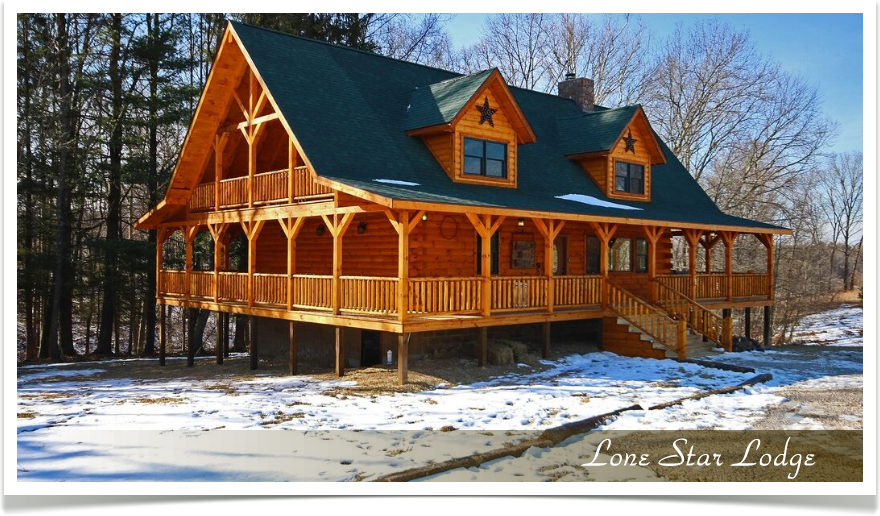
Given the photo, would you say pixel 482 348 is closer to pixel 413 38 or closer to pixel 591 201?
pixel 591 201

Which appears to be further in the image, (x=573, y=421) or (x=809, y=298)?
(x=809, y=298)

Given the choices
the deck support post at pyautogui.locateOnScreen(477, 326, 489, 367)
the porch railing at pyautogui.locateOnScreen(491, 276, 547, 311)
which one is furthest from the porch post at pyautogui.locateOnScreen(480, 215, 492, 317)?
the deck support post at pyautogui.locateOnScreen(477, 326, 489, 367)

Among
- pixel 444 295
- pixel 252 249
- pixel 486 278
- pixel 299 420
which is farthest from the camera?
pixel 252 249

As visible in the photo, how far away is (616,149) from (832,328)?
1063 inches

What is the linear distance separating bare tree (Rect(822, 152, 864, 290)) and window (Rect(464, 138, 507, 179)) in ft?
113

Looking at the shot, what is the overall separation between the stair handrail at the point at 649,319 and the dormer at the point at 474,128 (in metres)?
4.38

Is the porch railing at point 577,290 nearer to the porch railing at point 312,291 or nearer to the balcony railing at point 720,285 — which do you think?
the balcony railing at point 720,285

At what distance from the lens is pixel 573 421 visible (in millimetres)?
11336

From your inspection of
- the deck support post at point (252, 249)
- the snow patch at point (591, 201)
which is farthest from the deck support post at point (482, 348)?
the deck support post at point (252, 249)

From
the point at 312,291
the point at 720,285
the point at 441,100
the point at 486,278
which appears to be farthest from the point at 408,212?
the point at 720,285

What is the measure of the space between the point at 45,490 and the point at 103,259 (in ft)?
71.4

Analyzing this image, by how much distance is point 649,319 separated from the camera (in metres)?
19.7
